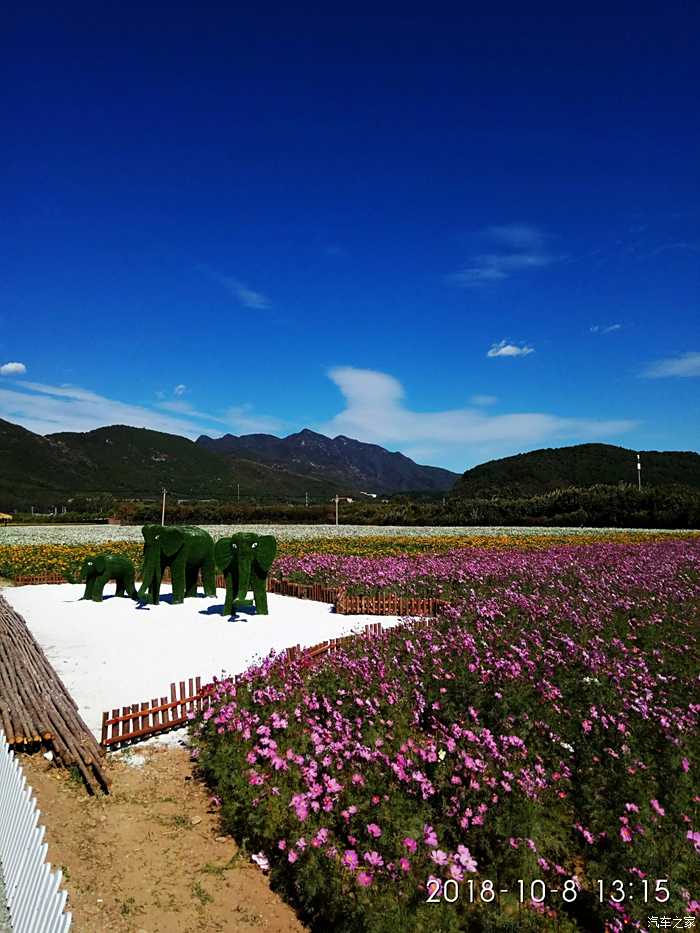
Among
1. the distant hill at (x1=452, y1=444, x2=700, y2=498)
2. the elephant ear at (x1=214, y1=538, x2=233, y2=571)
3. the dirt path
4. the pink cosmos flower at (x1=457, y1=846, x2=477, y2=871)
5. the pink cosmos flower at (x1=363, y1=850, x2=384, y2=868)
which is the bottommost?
the dirt path

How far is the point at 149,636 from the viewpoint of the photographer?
10727 mm

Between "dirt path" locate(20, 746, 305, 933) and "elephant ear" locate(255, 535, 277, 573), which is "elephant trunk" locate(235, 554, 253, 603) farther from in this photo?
"dirt path" locate(20, 746, 305, 933)

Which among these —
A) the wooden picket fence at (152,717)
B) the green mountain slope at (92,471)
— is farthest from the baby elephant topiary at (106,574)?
the green mountain slope at (92,471)

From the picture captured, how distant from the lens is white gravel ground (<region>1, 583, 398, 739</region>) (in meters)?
8.28

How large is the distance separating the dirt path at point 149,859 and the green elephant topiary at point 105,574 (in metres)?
7.92

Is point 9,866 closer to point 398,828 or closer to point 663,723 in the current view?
point 398,828

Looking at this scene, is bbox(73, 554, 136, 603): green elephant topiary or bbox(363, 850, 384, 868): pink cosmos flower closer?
bbox(363, 850, 384, 868): pink cosmos flower

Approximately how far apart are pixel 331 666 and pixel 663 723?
3818 millimetres

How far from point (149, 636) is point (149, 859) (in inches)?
256

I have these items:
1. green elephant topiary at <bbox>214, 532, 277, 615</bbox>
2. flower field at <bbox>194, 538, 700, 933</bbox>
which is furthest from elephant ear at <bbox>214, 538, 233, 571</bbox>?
flower field at <bbox>194, 538, 700, 933</bbox>

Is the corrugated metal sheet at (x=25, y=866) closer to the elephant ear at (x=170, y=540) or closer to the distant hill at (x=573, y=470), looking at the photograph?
the elephant ear at (x=170, y=540)

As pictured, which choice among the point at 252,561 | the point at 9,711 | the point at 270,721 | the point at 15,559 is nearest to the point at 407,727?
the point at 270,721

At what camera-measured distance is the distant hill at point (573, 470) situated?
118 metres

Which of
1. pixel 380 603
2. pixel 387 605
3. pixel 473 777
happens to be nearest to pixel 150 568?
pixel 380 603
